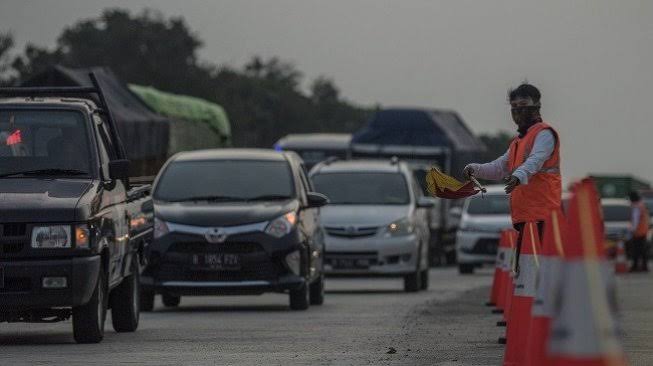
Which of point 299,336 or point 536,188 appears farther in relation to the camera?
point 299,336

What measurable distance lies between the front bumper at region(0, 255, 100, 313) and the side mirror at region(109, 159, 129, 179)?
1.19 meters

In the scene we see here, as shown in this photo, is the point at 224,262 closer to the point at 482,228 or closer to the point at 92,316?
the point at 92,316

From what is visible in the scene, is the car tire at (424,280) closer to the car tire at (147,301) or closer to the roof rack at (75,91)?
the car tire at (147,301)

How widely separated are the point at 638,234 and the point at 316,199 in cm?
2496

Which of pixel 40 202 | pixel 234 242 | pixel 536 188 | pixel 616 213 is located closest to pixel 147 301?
pixel 234 242

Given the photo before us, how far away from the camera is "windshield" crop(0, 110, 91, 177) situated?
14969mm

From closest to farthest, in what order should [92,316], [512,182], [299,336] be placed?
[512,182] → [92,316] → [299,336]

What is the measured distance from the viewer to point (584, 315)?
6461mm

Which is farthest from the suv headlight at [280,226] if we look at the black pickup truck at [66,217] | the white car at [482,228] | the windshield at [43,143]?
the white car at [482,228]

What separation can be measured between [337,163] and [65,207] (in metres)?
15.6

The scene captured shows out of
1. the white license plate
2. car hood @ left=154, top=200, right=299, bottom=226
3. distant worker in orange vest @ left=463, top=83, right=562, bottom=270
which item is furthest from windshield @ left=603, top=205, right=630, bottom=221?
distant worker in orange vest @ left=463, top=83, right=562, bottom=270

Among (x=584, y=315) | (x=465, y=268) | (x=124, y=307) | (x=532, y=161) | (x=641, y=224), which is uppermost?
(x=532, y=161)

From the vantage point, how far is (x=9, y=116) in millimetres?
15344

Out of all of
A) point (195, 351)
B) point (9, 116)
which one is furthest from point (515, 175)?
point (9, 116)
